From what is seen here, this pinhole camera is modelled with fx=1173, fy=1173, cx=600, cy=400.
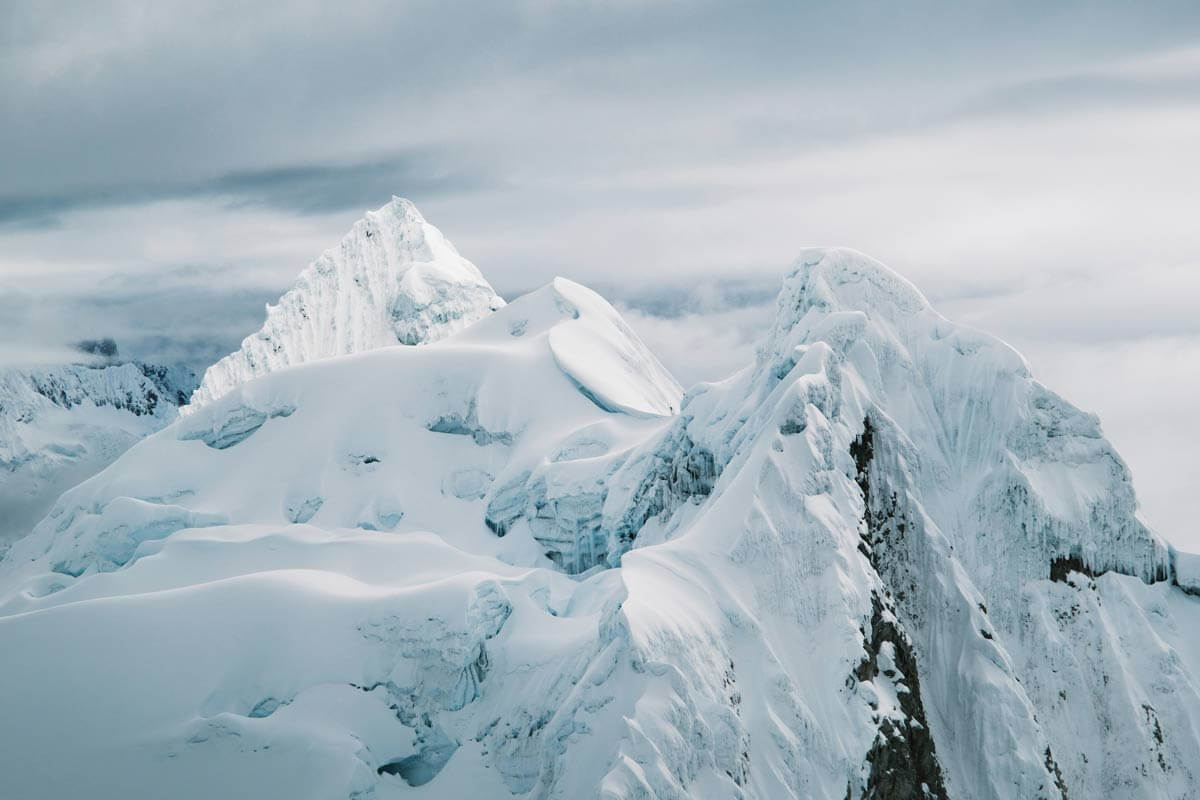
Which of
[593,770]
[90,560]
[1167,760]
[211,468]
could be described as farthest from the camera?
[211,468]

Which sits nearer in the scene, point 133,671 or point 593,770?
point 593,770

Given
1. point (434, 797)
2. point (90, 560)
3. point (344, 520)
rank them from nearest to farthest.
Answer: point (434, 797), point (90, 560), point (344, 520)

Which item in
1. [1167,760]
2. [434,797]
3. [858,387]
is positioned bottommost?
[1167,760]

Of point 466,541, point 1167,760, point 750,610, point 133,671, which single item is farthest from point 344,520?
point 1167,760

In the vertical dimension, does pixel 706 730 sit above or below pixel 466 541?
above

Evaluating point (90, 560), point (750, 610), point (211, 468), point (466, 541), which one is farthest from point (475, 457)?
point (750, 610)

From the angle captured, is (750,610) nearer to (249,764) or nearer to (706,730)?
(706,730)
